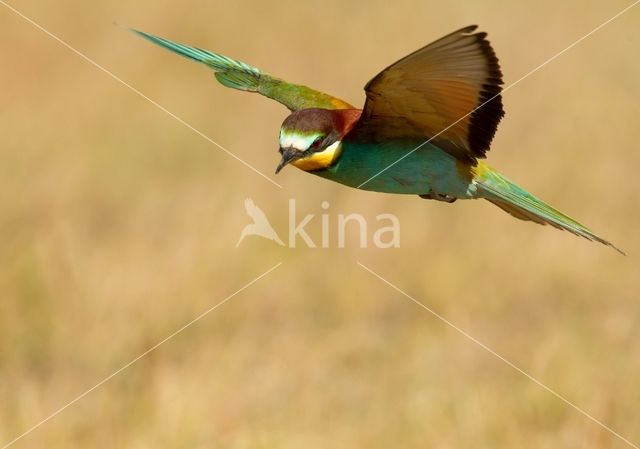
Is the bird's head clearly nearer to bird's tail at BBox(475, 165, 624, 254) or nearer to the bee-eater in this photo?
the bee-eater

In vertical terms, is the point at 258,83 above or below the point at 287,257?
above

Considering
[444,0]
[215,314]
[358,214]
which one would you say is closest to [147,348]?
[215,314]

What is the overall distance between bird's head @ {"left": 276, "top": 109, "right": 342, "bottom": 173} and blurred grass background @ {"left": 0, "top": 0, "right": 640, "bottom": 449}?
85cm

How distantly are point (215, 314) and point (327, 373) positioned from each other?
0.61 metres

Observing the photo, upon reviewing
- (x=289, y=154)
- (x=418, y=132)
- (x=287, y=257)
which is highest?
(x=418, y=132)

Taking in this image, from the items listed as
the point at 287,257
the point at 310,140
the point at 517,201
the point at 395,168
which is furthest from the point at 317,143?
the point at 287,257

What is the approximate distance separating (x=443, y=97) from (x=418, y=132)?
13 centimetres

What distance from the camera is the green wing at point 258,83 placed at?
349 cm

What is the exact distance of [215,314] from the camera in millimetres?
4836

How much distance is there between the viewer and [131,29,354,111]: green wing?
3492mm

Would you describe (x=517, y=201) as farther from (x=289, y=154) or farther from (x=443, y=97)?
(x=289, y=154)

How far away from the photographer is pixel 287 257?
532 centimetres

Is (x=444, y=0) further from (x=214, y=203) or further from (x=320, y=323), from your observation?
(x=320, y=323)

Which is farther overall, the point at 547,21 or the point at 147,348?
the point at 547,21
